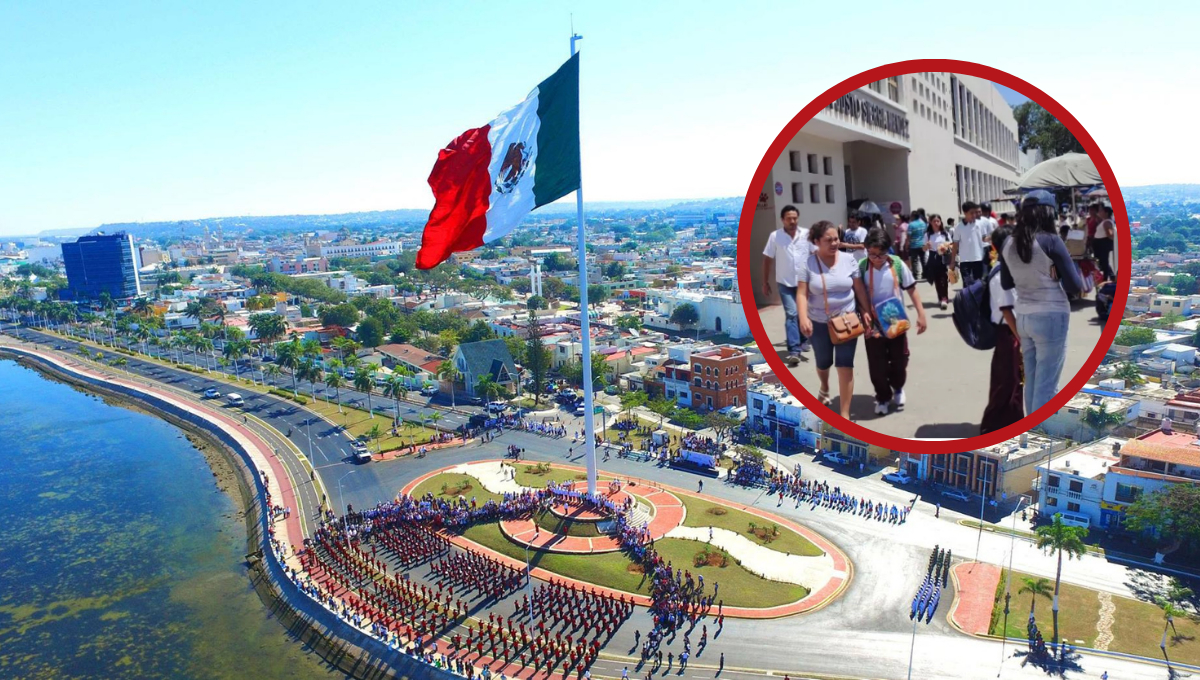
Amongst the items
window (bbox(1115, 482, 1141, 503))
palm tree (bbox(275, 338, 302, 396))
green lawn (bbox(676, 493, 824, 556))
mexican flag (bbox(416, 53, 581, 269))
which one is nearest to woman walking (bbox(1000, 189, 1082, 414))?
mexican flag (bbox(416, 53, 581, 269))

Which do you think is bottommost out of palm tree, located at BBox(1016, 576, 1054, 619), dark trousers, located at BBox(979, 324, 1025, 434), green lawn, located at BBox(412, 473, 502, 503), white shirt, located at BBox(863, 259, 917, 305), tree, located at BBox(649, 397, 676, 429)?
palm tree, located at BBox(1016, 576, 1054, 619)

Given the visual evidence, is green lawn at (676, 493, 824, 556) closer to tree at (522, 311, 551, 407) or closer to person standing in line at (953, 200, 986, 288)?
tree at (522, 311, 551, 407)

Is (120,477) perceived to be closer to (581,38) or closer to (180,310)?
(581,38)

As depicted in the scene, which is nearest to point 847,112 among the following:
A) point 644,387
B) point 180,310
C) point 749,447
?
point 749,447

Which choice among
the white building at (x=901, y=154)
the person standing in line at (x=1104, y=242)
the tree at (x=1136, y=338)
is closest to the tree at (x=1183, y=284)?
the tree at (x=1136, y=338)

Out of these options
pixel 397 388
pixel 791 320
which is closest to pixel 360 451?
pixel 397 388

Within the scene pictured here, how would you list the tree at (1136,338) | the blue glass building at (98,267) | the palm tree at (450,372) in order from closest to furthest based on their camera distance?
the palm tree at (450,372)
the tree at (1136,338)
the blue glass building at (98,267)

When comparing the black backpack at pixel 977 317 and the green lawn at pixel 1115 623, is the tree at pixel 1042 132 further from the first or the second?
the green lawn at pixel 1115 623
